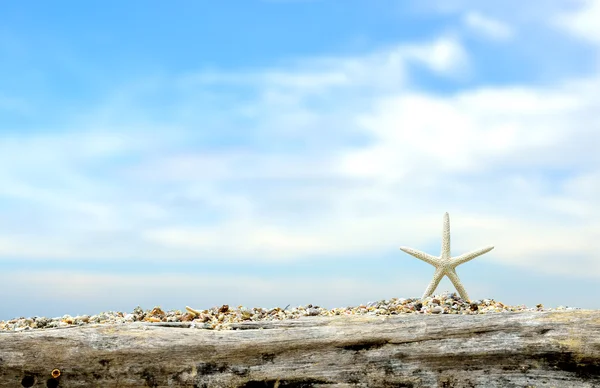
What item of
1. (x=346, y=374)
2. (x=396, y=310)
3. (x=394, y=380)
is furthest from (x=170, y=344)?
(x=396, y=310)

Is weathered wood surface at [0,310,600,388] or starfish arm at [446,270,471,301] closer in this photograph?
→ weathered wood surface at [0,310,600,388]

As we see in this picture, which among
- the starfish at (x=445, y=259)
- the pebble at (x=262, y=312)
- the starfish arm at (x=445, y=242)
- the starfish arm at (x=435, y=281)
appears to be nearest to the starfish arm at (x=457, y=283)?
the starfish at (x=445, y=259)

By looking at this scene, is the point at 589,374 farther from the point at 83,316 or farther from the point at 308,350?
the point at 83,316

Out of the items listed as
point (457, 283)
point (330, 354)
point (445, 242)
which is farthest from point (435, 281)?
point (330, 354)

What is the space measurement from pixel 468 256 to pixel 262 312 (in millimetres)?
4960

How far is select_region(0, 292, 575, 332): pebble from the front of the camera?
7875 mm

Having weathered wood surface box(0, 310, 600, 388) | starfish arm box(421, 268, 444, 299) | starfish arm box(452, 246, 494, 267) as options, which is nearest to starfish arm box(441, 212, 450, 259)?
starfish arm box(452, 246, 494, 267)

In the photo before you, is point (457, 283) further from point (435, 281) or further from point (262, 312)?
point (262, 312)

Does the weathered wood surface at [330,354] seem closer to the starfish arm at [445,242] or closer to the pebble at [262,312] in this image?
the pebble at [262,312]

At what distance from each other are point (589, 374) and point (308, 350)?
7.70 ft

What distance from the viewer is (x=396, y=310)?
28.9ft

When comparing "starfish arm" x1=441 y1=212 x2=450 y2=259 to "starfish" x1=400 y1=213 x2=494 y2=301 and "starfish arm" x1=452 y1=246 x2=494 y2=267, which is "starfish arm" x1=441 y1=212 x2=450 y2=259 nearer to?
"starfish" x1=400 y1=213 x2=494 y2=301

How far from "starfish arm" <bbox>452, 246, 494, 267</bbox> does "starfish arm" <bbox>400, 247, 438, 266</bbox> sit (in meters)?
0.37

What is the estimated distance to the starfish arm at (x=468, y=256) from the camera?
11.5m
